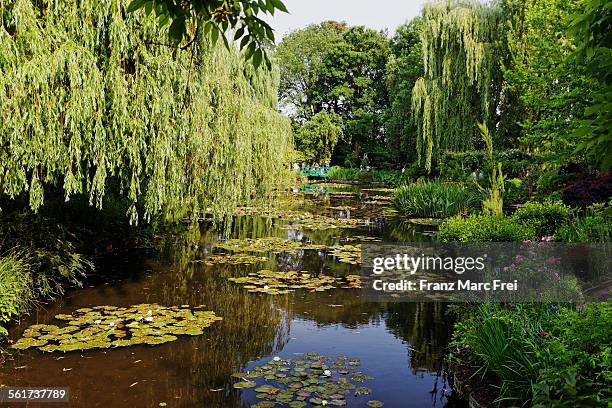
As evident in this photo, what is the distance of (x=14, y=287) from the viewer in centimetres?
531

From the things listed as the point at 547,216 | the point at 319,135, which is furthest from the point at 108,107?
the point at 319,135

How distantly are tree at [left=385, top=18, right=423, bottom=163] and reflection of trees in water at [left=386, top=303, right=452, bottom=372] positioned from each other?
15.5 m

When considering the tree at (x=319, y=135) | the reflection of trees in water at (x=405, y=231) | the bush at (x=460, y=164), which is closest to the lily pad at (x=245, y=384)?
the reflection of trees in water at (x=405, y=231)

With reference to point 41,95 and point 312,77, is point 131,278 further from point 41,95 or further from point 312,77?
point 312,77

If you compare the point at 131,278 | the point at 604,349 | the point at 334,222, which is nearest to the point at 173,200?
the point at 131,278

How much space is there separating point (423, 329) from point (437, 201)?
910 cm

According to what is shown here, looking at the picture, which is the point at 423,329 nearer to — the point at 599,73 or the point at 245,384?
the point at 245,384

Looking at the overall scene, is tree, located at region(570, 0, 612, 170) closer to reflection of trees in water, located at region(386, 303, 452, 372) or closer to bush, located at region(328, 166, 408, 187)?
reflection of trees in water, located at region(386, 303, 452, 372)

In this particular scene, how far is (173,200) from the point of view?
634 centimetres

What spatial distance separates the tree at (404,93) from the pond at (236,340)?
14990mm

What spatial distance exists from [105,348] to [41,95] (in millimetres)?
2601

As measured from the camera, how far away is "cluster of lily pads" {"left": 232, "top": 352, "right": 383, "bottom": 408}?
3795 millimetres

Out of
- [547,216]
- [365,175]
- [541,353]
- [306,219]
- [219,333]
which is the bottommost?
[219,333]

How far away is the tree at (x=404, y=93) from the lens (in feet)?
78.0
